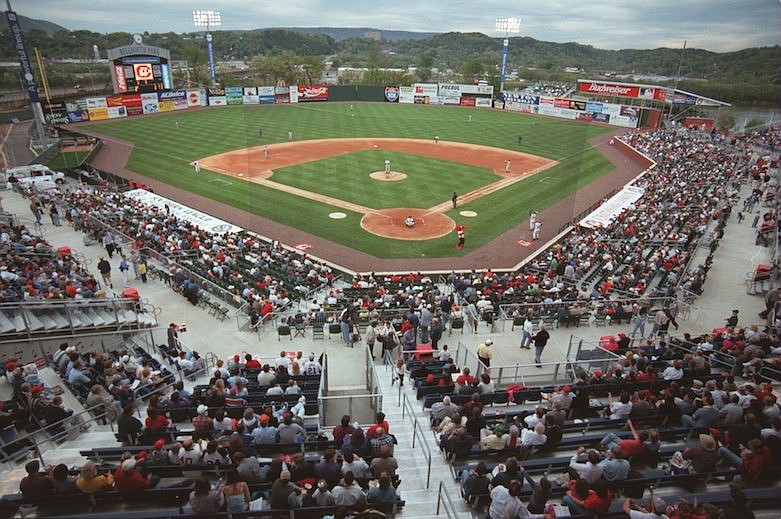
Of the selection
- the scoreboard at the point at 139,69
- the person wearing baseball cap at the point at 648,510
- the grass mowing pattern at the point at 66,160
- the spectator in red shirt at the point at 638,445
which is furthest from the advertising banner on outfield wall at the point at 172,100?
the person wearing baseball cap at the point at 648,510

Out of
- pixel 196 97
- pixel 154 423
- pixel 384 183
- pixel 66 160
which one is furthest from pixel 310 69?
pixel 154 423

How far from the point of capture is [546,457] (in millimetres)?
7957

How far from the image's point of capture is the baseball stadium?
6.81m

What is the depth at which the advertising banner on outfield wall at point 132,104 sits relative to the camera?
6169 cm

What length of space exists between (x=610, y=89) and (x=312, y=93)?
4585 cm

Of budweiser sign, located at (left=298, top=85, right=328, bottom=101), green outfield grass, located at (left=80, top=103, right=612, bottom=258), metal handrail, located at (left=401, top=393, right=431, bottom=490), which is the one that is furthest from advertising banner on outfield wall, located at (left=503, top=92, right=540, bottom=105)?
metal handrail, located at (left=401, top=393, right=431, bottom=490)

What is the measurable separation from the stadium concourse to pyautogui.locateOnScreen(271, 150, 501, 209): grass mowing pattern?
1360 cm

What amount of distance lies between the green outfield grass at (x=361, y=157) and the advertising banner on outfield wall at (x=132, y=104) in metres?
3.04

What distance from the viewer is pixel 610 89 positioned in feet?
230

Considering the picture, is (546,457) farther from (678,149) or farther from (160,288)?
(678,149)

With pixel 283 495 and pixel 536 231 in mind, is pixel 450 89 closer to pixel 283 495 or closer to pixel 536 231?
pixel 536 231

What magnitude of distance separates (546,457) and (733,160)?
4269 cm

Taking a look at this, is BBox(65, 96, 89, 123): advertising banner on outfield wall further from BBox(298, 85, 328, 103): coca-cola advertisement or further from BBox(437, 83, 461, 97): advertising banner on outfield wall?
BBox(437, 83, 461, 97): advertising banner on outfield wall

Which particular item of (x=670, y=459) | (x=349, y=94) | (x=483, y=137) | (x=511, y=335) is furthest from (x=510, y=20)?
(x=670, y=459)
